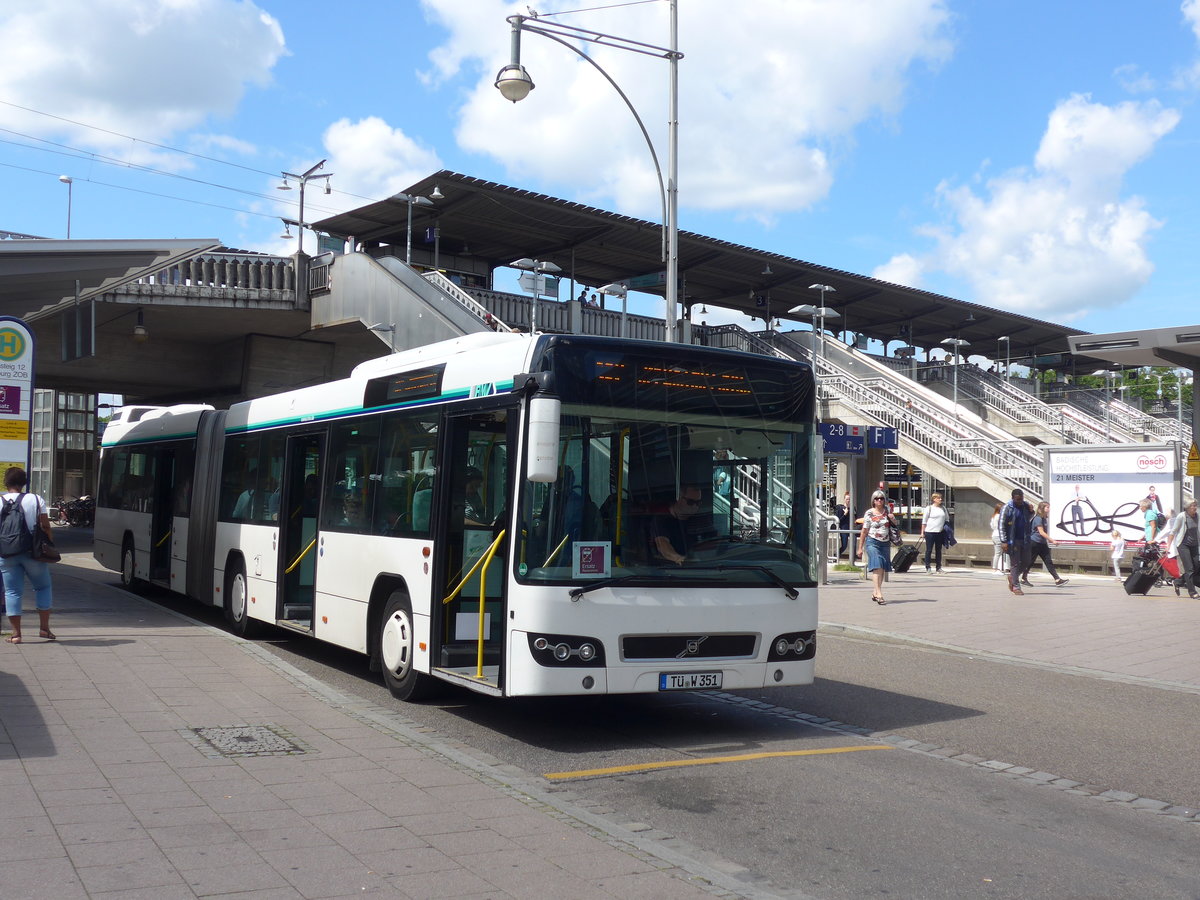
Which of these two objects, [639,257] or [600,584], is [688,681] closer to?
[600,584]

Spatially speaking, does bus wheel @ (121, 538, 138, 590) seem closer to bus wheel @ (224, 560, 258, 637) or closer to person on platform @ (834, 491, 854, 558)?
bus wheel @ (224, 560, 258, 637)

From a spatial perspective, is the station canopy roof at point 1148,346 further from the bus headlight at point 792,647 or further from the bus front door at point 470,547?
the bus front door at point 470,547

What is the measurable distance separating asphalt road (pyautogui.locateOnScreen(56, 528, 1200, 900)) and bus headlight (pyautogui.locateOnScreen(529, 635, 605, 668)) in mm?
627

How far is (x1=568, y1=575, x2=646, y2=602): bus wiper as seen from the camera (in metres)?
7.78

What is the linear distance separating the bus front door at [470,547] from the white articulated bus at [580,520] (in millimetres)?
16

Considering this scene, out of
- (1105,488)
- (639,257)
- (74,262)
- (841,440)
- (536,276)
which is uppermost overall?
(639,257)

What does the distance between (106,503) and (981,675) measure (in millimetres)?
14734

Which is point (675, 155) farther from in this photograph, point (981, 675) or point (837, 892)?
point (837, 892)

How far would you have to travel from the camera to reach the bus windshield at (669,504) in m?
7.86

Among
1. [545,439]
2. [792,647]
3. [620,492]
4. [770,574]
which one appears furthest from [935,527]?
[545,439]

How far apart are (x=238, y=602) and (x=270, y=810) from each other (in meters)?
7.93

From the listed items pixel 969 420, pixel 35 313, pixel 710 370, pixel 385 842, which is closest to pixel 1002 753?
pixel 710 370

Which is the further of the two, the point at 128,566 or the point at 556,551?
the point at 128,566

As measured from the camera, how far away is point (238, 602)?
13.6m
